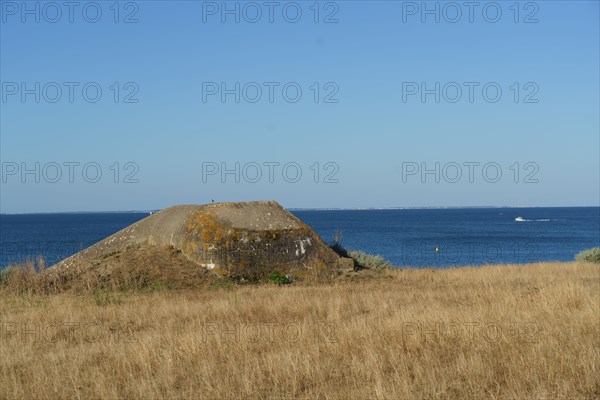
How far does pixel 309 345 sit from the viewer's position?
27.4 ft

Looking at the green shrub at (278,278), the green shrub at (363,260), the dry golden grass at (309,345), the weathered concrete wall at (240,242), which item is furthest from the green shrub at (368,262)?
the dry golden grass at (309,345)

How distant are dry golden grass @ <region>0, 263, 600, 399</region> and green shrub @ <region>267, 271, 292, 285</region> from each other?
9.96ft

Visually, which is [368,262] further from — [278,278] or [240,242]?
[240,242]

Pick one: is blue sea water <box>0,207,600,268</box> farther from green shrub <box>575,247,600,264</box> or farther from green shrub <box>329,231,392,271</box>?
green shrub <box>575,247,600,264</box>

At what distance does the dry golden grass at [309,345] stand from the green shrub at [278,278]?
3.04m

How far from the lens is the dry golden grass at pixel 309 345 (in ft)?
21.6

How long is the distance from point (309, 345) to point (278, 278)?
28.3ft

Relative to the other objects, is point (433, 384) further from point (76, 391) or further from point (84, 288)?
point (84, 288)

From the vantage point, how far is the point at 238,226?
1745cm

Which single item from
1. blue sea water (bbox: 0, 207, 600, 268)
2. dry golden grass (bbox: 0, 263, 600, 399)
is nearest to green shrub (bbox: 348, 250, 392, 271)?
dry golden grass (bbox: 0, 263, 600, 399)

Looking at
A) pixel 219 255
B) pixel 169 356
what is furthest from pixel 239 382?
pixel 219 255

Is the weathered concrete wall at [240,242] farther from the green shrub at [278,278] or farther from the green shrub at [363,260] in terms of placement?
the green shrub at [363,260]

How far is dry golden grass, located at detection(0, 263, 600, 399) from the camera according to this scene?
659 cm

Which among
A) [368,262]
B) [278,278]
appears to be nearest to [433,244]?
[368,262]
